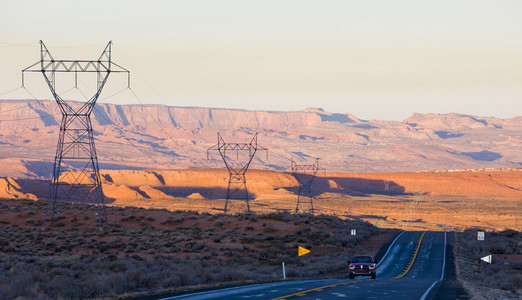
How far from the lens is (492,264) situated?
49094 millimetres

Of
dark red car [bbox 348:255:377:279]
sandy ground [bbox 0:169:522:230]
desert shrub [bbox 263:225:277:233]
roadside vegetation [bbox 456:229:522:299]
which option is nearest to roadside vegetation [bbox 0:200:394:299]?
desert shrub [bbox 263:225:277:233]

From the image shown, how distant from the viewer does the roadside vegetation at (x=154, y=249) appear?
24031mm

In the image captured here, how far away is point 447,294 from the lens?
83.7 feet

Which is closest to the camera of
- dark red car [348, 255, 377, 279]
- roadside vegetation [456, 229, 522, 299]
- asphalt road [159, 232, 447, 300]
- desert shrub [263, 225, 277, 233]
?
asphalt road [159, 232, 447, 300]

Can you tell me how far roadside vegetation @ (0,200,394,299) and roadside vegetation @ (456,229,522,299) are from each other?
7.88m

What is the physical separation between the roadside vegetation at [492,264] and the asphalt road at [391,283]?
5.46 ft

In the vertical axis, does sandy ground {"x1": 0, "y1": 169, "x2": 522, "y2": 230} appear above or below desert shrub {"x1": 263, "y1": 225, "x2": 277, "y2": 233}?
below

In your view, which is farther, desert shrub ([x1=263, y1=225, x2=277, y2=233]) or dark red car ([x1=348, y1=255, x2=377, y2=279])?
desert shrub ([x1=263, y1=225, x2=277, y2=233])

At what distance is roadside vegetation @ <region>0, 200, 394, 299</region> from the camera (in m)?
24.0

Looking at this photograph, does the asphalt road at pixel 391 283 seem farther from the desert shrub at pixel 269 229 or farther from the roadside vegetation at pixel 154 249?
the desert shrub at pixel 269 229

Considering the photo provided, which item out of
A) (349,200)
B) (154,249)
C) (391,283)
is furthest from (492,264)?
(349,200)

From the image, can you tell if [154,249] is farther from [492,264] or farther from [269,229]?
[492,264]

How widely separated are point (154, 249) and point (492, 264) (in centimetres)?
2397

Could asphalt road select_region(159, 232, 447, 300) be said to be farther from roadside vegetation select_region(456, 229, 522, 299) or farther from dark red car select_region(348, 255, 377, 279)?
roadside vegetation select_region(456, 229, 522, 299)
